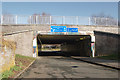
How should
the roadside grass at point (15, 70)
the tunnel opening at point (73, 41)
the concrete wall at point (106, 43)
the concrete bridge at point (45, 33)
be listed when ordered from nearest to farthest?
the roadside grass at point (15, 70) < the concrete bridge at point (45, 33) < the concrete wall at point (106, 43) < the tunnel opening at point (73, 41)

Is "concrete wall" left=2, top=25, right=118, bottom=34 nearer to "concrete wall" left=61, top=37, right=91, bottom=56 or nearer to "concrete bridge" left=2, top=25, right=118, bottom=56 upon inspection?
"concrete bridge" left=2, top=25, right=118, bottom=56

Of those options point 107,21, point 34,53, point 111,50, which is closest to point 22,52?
point 34,53

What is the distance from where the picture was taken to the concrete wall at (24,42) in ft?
72.1

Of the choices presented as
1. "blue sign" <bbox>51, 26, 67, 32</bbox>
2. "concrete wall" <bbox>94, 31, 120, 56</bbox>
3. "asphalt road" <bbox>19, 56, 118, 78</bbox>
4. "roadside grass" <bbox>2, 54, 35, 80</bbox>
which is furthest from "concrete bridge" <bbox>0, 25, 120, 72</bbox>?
"asphalt road" <bbox>19, 56, 118, 78</bbox>

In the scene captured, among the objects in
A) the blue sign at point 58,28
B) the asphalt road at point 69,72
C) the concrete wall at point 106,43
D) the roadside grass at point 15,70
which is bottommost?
the asphalt road at point 69,72

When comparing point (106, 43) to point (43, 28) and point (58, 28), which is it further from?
point (43, 28)

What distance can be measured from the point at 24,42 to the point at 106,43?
13825 mm

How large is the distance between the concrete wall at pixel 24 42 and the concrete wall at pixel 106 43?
452 inches

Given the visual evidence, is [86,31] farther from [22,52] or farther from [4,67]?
[4,67]

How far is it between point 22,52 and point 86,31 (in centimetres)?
1154

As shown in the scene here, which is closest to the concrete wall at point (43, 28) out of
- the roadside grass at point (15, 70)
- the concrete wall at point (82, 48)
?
the concrete wall at point (82, 48)

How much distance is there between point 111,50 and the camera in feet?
77.9

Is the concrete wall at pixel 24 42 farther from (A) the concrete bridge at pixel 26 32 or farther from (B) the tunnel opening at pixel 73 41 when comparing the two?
(B) the tunnel opening at pixel 73 41

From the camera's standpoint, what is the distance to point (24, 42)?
74.1ft
